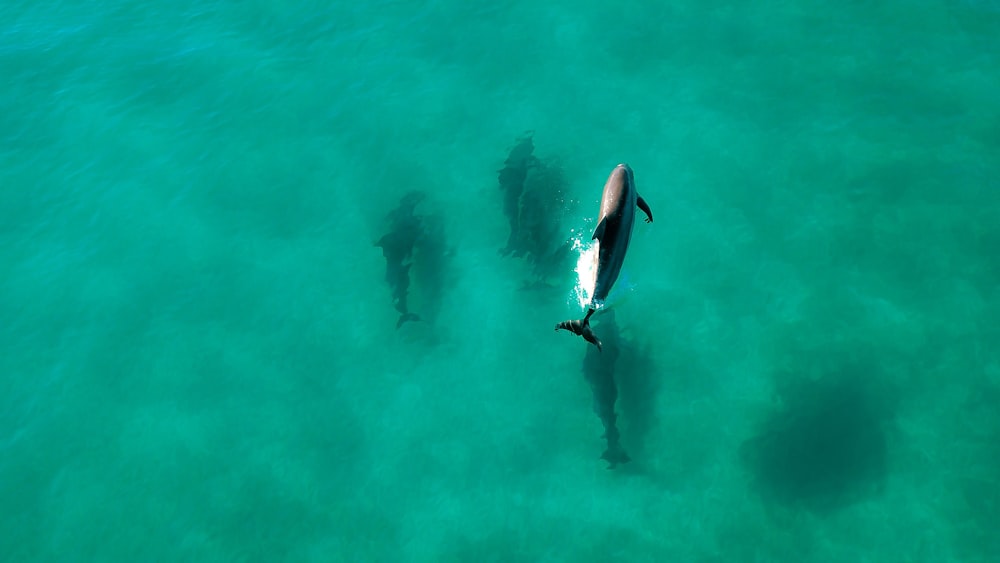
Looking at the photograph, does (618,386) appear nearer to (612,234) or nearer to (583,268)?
(583,268)

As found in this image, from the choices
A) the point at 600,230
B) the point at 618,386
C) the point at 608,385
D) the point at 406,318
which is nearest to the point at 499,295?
the point at 406,318

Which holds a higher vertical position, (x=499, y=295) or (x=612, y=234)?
(x=612, y=234)

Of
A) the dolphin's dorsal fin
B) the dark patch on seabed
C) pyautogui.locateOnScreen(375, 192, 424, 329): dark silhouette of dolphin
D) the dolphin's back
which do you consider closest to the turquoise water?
the dark patch on seabed

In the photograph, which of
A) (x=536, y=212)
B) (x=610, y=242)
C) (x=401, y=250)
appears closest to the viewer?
(x=610, y=242)

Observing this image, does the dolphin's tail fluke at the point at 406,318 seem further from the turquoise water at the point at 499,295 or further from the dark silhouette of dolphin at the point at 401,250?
the turquoise water at the point at 499,295

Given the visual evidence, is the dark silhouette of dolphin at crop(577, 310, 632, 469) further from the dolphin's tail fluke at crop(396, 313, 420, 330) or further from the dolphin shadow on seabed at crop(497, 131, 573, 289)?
the dolphin's tail fluke at crop(396, 313, 420, 330)

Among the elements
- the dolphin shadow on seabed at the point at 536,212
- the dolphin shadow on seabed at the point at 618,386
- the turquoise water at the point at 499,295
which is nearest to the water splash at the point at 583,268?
the dolphin shadow on seabed at the point at 536,212
